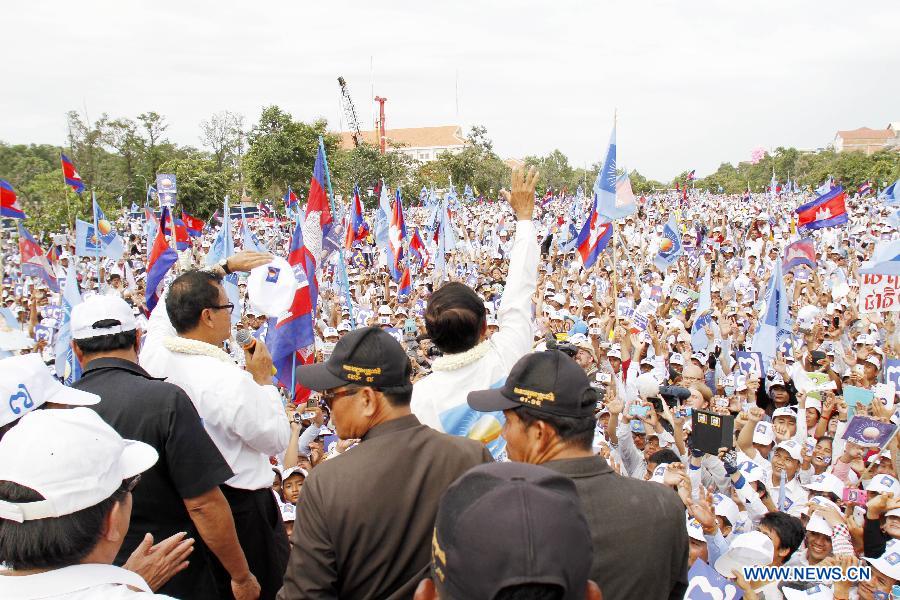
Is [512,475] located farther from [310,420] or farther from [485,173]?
[485,173]

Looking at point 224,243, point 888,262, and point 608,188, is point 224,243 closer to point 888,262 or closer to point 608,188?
point 608,188

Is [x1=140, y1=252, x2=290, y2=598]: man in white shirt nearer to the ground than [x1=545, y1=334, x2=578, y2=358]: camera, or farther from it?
farther from it

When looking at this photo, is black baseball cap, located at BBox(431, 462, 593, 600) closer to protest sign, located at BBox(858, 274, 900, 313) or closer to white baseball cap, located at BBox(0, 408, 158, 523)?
white baseball cap, located at BBox(0, 408, 158, 523)

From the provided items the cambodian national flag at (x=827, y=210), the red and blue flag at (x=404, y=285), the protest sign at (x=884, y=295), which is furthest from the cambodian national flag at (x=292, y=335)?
the cambodian national flag at (x=827, y=210)

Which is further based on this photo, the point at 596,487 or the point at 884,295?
the point at 884,295

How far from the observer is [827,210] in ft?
A: 38.5

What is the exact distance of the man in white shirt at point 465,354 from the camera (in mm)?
2594

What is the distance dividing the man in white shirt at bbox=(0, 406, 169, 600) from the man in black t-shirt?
0.67 metres

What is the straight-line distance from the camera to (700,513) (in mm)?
3650

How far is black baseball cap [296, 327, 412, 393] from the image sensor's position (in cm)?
197

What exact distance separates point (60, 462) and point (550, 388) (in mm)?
1167

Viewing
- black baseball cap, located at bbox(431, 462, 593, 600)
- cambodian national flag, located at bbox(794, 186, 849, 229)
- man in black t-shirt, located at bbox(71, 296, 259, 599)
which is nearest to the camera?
black baseball cap, located at bbox(431, 462, 593, 600)

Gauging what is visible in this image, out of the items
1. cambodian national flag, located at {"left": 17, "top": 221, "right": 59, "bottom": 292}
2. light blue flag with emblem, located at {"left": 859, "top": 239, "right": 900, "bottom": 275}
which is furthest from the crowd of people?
cambodian national flag, located at {"left": 17, "top": 221, "right": 59, "bottom": 292}

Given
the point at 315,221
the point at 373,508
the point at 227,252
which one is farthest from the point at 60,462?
the point at 227,252
